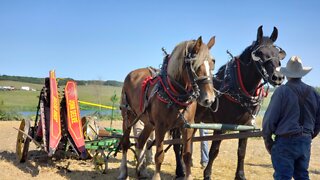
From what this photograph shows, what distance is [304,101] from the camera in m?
3.71

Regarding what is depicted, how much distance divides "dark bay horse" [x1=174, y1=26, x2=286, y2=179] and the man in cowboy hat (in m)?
1.30

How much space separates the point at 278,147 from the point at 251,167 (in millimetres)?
4142

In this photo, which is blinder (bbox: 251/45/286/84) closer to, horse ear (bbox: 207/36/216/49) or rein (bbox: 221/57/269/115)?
rein (bbox: 221/57/269/115)

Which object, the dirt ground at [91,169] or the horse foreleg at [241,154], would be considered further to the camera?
the dirt ground at [91,169]

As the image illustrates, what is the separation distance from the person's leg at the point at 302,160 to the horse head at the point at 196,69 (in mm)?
1133

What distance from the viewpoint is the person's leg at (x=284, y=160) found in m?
3.65

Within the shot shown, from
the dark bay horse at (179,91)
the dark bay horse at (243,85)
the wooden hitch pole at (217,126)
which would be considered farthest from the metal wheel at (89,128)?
the wooden hitch pole at (217,126)

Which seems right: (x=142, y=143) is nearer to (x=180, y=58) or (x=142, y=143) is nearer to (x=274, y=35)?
(x=180, y=58)

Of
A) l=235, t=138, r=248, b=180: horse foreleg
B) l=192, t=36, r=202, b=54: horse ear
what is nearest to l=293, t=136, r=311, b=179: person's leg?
l=192, t=36, r=202, b=54: horse ear

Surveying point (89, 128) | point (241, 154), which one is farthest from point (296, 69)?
point (89, 128)

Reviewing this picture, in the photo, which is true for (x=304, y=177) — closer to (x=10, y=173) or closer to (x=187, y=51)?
(x=187, y=51)

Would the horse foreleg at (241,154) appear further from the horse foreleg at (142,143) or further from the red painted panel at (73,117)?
the red painted panel at (73,117)

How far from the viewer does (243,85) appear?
565 cm

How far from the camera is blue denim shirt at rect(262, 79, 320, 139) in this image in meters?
3.66
